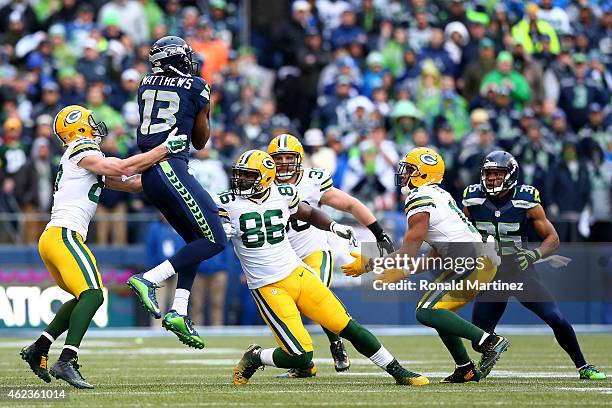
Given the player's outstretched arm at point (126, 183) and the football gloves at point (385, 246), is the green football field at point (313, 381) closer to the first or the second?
the football gloves at point (385, 246)

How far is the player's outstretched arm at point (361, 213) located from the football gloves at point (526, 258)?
90cm

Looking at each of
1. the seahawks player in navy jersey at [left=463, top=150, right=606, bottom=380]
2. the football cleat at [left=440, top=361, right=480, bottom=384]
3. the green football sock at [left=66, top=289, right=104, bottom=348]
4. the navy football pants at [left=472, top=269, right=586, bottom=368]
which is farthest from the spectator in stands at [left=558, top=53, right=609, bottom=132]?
the green football sock at [left=66, top=289, right=104, bottom=348]

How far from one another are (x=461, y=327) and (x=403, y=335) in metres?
6.41

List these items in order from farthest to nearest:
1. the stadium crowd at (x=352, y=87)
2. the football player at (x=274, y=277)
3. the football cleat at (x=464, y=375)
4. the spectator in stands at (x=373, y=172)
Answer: the spectator in stands at (x=373, y=172) < the stadium crowd at (x=352, y=87) < the football cleat at (x=464, y=375) < the football player at (x=274, y=277)

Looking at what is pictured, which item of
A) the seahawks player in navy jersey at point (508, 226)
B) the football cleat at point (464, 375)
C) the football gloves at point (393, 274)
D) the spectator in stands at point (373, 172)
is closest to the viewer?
the football cleat at point (464, 375)

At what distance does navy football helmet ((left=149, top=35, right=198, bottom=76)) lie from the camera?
362 inches

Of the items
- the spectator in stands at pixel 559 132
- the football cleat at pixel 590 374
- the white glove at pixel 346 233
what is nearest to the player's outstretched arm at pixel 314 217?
the white glove at pixel 346 233

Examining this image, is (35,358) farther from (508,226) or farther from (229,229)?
(508,226)

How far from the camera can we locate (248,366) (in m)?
9.02

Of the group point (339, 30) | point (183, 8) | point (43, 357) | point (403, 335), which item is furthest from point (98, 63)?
point (43, 357)

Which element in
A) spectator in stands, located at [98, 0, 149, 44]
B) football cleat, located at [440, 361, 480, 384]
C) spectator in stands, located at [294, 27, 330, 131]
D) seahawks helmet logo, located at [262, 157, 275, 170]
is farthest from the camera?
spectator in stands, located at [98, 0, 149, 44]

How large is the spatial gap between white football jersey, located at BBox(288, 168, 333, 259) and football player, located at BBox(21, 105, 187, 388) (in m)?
1.63

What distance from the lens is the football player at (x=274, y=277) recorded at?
348 inches

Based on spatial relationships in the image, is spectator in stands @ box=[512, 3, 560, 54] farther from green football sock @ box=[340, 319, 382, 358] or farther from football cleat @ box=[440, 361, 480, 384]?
green football sock @ box=[340, 319, 382, 358]
